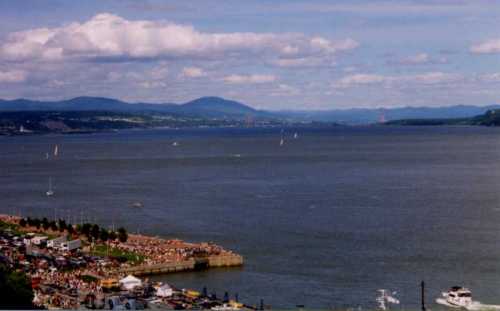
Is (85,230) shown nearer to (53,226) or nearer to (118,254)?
(53,226)

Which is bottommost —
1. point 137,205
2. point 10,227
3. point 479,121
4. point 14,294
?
point 137,205

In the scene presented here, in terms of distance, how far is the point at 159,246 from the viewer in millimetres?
19453

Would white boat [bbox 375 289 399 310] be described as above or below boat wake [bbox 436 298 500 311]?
below

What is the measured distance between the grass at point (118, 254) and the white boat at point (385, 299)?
5.56m

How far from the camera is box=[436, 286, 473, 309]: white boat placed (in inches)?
548

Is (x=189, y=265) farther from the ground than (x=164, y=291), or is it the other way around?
(x=164, y=291)

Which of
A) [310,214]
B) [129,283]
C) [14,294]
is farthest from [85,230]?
[14,294]

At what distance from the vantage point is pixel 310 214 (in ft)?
86.0

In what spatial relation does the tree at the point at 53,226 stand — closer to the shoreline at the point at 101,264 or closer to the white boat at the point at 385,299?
the shoreline at the point at 101,264

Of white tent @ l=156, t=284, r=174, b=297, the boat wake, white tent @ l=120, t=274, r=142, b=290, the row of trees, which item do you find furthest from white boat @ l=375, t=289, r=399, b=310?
the row of trees

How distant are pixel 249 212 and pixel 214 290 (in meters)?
11.0

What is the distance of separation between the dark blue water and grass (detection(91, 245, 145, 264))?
137cm

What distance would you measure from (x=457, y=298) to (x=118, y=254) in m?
7.99

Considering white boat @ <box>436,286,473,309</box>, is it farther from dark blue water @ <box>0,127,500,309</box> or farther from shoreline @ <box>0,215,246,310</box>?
shoreline @ <box>0,215,246,310</box>
